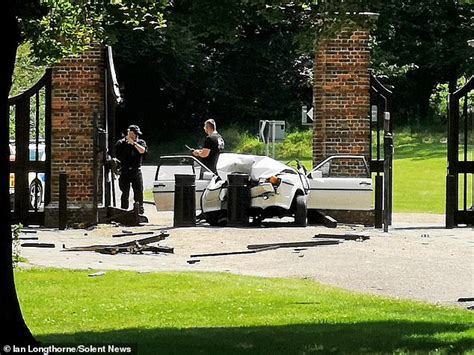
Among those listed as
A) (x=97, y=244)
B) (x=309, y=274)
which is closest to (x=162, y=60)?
(x=97, y=244)

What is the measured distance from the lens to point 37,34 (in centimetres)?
1300

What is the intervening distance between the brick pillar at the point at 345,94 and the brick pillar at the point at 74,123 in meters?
4.09

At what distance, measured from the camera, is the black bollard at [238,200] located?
66.6 feet

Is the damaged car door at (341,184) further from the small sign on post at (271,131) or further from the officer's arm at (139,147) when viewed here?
the small sign on post at (271,131)

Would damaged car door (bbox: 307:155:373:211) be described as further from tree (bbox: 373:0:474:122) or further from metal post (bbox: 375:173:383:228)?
tree (bbox: 373:0:474:122)

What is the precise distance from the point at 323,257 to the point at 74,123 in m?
6.99

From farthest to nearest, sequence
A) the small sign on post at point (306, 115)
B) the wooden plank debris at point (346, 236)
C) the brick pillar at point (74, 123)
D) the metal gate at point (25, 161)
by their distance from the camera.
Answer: the small sign on post at point (306, 115)
the brick pillar at point (74, 123)
the metal gate at point (25, 161)
the wooden plank debris at point (346, 236)

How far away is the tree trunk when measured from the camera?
24.8 ft

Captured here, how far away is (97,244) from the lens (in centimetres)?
1817

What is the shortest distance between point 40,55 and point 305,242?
16.7 ft

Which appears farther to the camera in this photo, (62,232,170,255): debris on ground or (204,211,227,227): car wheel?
(204,211,227,227): car wheel

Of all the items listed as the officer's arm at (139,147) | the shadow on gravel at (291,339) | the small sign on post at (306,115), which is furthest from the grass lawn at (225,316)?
the small sign on post at (306,115)

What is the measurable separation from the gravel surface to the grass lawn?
80 centimetres

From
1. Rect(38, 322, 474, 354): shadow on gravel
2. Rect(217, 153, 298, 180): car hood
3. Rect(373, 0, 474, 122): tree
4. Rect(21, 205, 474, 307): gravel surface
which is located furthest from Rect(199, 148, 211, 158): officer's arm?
Rect(373, 0, 474, 122): tree
